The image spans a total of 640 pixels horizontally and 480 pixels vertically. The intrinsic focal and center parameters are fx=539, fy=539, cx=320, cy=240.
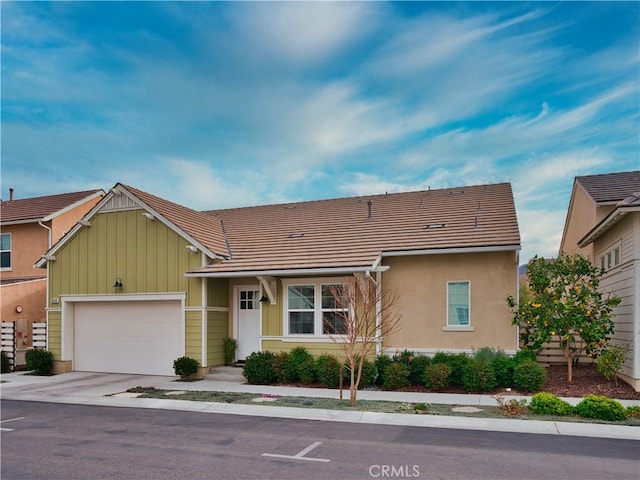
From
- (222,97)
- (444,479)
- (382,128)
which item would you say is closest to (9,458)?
(444,479)

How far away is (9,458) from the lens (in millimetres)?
7891

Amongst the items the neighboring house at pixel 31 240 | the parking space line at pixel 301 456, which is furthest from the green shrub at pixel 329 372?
the neighboring house at pixel 31 240

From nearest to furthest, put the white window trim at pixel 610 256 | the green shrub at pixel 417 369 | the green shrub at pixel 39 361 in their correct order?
the green shrub at pixel 417 369 < the white window trim at pixel 610 256 < the green shrub at pixel 39 361

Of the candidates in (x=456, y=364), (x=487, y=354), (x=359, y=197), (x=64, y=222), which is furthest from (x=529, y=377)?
(x=64, y=222)

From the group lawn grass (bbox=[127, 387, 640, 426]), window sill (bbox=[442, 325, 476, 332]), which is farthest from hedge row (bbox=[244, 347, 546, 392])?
lawn grass (bbox=[127, 387, 640, 426])

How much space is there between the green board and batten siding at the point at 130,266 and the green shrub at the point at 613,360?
36.1 ft

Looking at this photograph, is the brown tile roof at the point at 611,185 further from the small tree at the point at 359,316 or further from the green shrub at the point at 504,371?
the small tree at the point at 359,316

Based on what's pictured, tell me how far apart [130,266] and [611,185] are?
16830 mm

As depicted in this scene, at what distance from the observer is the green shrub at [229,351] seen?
1748 cm

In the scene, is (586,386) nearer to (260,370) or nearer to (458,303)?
(458,303)

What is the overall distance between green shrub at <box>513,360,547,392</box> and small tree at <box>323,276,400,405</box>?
3.29m

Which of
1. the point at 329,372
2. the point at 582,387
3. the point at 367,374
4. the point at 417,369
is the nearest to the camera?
the point at 582,387

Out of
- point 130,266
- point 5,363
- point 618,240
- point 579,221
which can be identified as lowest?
point 5,363

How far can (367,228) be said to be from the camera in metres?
17.7
